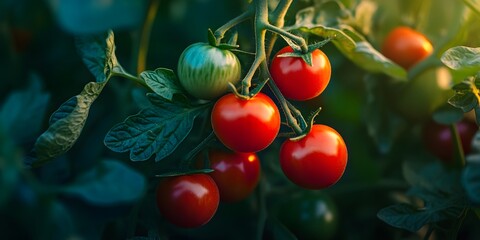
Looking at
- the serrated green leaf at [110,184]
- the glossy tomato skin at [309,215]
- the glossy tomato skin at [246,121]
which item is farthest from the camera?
the glossy tomato skin at [309,215]

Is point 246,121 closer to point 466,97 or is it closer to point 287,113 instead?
point 287,113


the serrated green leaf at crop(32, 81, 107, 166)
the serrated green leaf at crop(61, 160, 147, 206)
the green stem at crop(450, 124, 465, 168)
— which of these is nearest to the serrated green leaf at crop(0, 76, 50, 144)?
the serrated green leaf at crop(61, 160, 147, 206)

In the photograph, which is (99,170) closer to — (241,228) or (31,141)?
(31,141)

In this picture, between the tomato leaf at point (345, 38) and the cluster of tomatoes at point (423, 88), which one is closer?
the tomato leaf at point (345, 38)

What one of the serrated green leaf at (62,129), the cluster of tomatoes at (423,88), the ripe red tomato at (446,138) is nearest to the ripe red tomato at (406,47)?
the cluster of tomatoes at (423,88)

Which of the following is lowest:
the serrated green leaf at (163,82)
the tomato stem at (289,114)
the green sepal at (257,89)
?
the tomato stem at (289,114)

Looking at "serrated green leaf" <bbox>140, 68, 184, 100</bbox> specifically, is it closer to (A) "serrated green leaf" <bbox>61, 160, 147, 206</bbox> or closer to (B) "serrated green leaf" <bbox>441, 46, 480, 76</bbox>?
(A) "serrated green leaf" <bbox>61, 160, 147, 206</bbox>

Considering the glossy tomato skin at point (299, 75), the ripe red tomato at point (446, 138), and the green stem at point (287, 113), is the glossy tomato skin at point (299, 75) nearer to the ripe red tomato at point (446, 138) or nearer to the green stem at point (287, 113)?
the green stem at point (287, 113)
